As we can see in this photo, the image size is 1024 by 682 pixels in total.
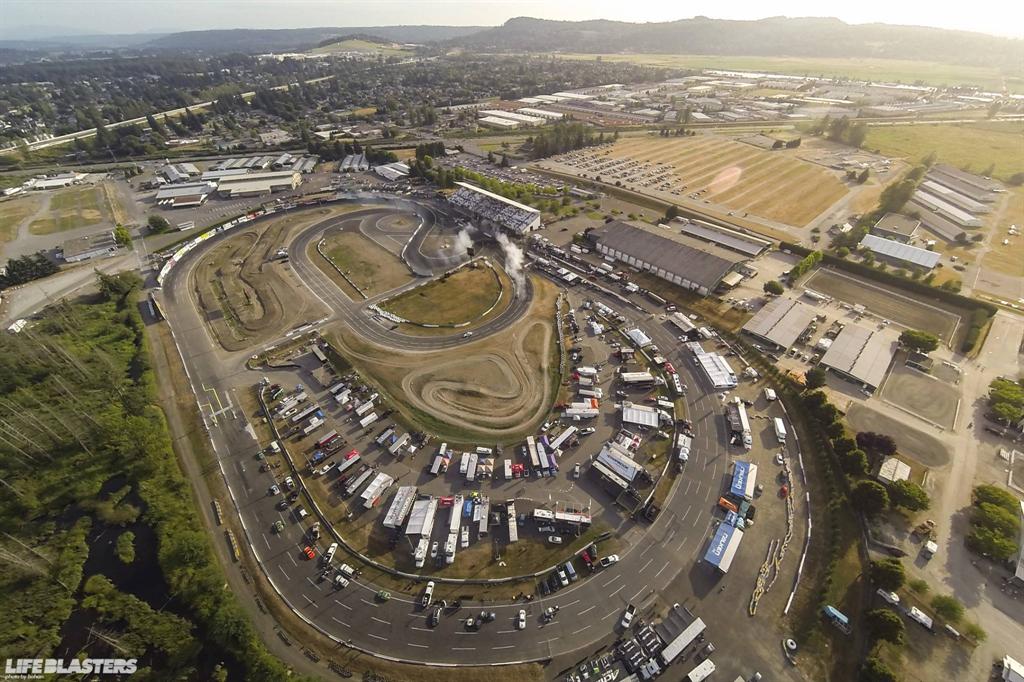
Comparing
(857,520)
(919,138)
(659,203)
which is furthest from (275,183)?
(919,138)

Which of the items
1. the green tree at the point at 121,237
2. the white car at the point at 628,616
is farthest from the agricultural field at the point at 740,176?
the green tree at the point at 121,237

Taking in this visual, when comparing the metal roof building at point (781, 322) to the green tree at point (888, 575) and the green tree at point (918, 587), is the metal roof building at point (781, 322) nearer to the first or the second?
the green tree at point (888, 575)

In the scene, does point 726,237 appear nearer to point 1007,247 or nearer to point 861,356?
point 861,356

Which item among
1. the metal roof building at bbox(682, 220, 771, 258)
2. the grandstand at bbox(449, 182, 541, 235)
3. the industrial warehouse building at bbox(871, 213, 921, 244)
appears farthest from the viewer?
the grandstand at bbox(449, 182, 541, 235)

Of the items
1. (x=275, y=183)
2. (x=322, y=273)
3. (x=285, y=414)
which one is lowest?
(x=285, y=414)

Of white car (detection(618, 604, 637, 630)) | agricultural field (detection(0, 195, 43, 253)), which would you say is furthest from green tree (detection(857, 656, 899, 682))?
agricultural field (detection(0, 195, 43, 253))

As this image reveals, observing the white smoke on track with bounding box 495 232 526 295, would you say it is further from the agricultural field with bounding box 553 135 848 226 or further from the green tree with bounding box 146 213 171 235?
the green tree with bounding box 146 213 171 235

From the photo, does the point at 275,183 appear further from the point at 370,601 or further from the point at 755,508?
the point at 755,508
